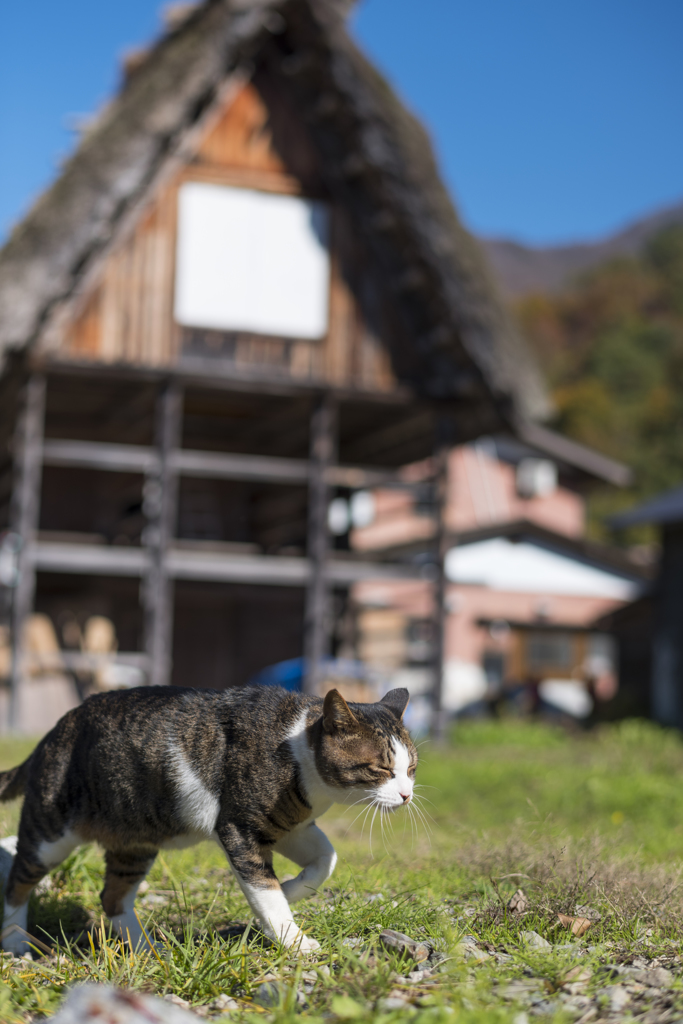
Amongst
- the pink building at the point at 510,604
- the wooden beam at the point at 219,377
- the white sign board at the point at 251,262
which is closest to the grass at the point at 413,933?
the wooden beam at the point at 219,377

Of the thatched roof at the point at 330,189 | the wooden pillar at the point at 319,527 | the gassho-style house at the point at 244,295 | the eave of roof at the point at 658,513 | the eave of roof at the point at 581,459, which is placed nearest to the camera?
the thatched roof at the point at 330,189

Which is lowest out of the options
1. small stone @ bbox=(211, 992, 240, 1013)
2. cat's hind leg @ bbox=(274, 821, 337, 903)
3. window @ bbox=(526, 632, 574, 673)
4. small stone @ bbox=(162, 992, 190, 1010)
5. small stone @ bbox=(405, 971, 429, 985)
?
window @ bbox=(526, 632, 574, 673)

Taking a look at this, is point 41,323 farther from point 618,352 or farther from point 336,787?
point 618,352

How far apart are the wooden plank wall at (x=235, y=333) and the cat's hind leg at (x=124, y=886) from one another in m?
8.96

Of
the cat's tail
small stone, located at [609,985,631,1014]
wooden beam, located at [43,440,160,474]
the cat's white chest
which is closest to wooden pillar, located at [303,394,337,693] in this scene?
wooden beam, located at [43,440,160,474]

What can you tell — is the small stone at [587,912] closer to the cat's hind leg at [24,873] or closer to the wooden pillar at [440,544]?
the cat's hind leg at [24,873]

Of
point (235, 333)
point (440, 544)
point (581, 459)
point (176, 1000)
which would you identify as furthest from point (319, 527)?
point (581, 459)

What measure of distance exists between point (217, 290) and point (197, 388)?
1337 mm

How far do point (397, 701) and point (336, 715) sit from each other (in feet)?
1.46

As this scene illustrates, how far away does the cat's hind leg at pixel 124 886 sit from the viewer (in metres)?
4.03

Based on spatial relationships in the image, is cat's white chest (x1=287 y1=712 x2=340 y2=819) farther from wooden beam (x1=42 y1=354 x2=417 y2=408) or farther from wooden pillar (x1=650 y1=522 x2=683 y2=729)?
wooden pillar (x1=650 y1=522 x2=683 y2=729)

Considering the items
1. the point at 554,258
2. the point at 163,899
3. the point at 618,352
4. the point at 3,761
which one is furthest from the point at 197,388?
the point at 554,258

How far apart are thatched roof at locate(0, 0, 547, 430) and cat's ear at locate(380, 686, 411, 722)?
8.48 m

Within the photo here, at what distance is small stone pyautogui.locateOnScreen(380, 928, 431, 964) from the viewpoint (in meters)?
3.36
